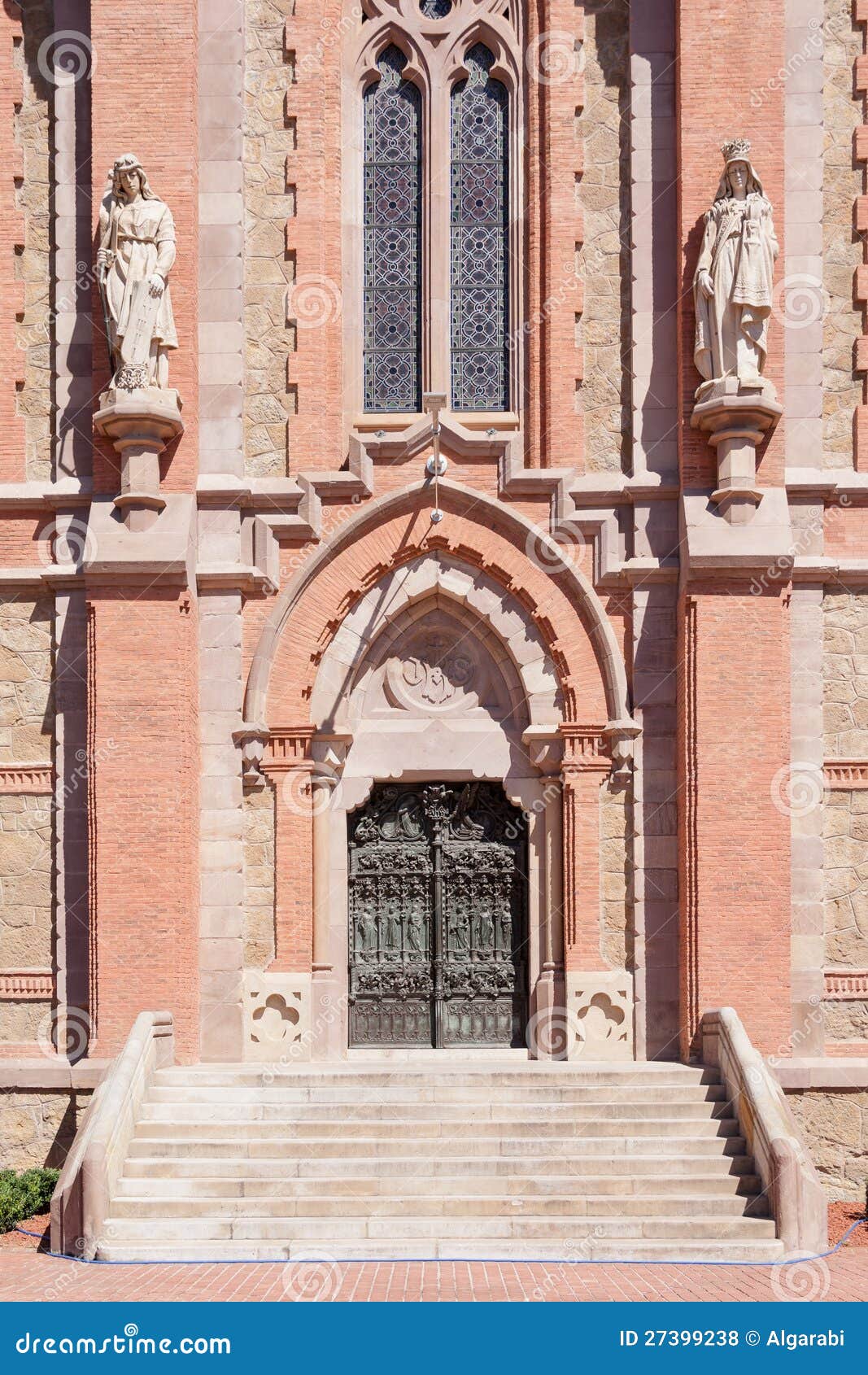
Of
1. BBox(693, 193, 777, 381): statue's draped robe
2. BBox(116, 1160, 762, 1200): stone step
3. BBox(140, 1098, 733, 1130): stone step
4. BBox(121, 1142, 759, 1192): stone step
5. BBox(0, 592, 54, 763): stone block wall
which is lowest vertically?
BBox(116, 1160, 762, 1200): stone step

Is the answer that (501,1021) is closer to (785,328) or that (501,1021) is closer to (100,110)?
(785,328)

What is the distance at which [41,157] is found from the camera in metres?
16.4

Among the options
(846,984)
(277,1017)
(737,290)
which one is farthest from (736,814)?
(737,290)

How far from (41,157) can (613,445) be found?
5.98m

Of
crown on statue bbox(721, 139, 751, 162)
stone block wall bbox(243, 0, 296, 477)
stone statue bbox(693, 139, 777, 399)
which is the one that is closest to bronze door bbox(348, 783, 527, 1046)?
stone block wall bbox(243, 0, 296, 477)

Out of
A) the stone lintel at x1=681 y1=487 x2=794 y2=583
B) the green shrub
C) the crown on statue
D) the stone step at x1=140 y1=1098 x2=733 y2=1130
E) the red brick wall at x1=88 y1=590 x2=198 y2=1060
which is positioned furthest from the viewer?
the crown on statue

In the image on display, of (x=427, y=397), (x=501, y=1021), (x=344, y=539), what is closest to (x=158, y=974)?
(x=501, y=1021)

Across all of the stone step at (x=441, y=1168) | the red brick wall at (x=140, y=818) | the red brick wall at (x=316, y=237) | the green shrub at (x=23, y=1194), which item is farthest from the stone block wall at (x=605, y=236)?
the green shrub at (x=23, y=1194)

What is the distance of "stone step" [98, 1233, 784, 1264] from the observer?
11859 millimetres

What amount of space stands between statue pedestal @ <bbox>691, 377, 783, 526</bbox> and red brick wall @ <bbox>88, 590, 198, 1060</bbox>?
4.77 metres

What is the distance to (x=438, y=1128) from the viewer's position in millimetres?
13570

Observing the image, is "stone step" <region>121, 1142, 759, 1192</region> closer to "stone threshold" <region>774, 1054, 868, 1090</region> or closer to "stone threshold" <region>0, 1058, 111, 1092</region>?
"stone threshold" <region>774, 1054, 868, 1090</region>

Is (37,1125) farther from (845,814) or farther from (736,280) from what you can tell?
(736,280)

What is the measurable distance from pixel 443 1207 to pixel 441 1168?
0.48m
